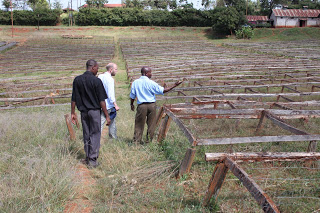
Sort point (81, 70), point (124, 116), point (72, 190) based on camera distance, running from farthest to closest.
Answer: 1. point (81, 70)
2. point (124, 116)
3. point (72, 190)

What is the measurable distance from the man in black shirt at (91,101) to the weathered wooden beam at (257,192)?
2.28 meters

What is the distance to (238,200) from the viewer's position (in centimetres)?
321

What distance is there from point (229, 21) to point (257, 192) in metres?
47.8

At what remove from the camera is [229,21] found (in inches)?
1820

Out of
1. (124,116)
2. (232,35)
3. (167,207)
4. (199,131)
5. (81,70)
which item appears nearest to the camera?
(167,207)

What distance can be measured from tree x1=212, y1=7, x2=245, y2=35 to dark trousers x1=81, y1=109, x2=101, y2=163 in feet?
152

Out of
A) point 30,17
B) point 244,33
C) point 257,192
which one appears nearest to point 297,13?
point 244,33

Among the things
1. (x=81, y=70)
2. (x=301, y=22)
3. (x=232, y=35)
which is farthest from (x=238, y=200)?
(x=301, y=22)

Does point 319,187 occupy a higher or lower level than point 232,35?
lower

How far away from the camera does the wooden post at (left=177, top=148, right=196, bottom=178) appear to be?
347 cm

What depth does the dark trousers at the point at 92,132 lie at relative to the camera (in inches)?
169

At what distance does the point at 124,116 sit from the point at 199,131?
319 cm

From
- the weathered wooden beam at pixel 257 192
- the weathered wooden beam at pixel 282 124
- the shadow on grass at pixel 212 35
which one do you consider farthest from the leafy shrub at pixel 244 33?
the weathered wooden beam at pixel 257 192

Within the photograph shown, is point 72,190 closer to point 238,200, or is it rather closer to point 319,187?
point 238,200
